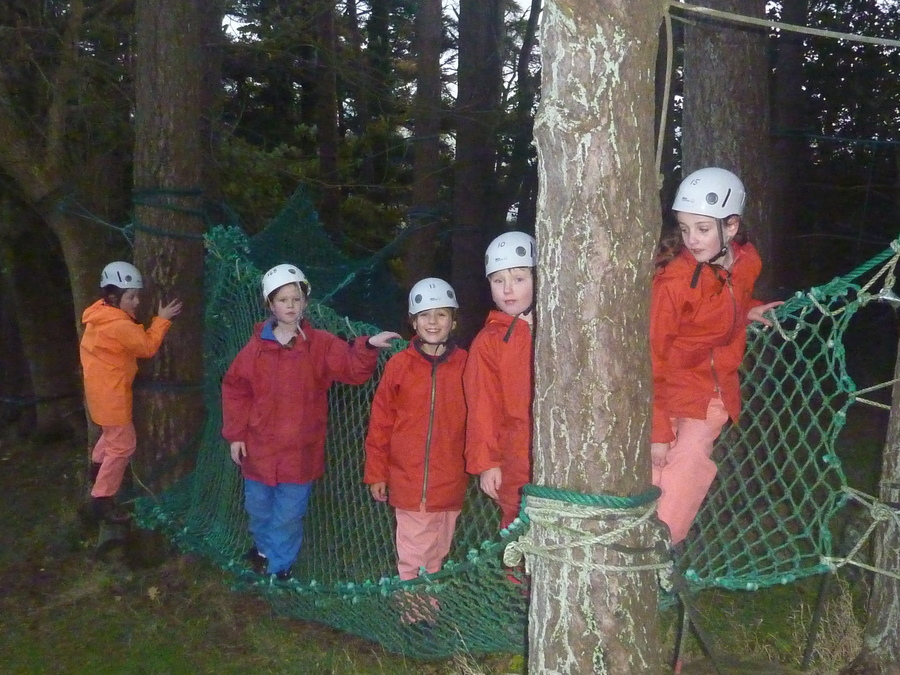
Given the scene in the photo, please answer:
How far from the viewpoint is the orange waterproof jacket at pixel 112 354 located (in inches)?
180

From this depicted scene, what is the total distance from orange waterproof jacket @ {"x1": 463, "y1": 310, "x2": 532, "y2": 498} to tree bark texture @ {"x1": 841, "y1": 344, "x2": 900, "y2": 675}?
1.11 m

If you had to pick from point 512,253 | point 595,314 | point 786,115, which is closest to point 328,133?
point 786,115

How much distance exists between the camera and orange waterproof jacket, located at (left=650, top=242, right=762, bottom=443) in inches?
107

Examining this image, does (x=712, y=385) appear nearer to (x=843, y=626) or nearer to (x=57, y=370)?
(x=843, y=626)

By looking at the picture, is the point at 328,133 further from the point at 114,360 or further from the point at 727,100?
the point at 727,100

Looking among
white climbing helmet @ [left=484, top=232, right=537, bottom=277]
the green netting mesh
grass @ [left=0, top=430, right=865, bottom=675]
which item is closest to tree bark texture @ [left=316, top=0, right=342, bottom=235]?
the green netting mesh

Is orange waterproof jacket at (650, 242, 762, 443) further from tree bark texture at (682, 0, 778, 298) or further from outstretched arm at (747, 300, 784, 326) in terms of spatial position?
tree bark texture at (682, 0, 778, 298)

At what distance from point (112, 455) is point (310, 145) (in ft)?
30.4

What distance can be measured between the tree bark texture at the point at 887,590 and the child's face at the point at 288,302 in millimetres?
2366

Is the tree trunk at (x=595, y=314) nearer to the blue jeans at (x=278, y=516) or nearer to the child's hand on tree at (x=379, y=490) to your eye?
the child's hand on tree at (x=379, y=490)

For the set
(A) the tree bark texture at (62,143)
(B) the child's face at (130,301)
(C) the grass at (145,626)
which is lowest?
(C) the grass at (145,626)

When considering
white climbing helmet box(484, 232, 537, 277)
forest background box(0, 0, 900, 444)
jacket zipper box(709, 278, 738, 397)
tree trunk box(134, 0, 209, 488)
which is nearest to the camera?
jacket zipper box(709, 278, 738, 397)

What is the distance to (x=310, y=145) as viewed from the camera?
13.5 meters

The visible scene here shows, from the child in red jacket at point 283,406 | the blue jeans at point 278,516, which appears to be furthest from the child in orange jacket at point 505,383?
the blue jeans at point 278,516
